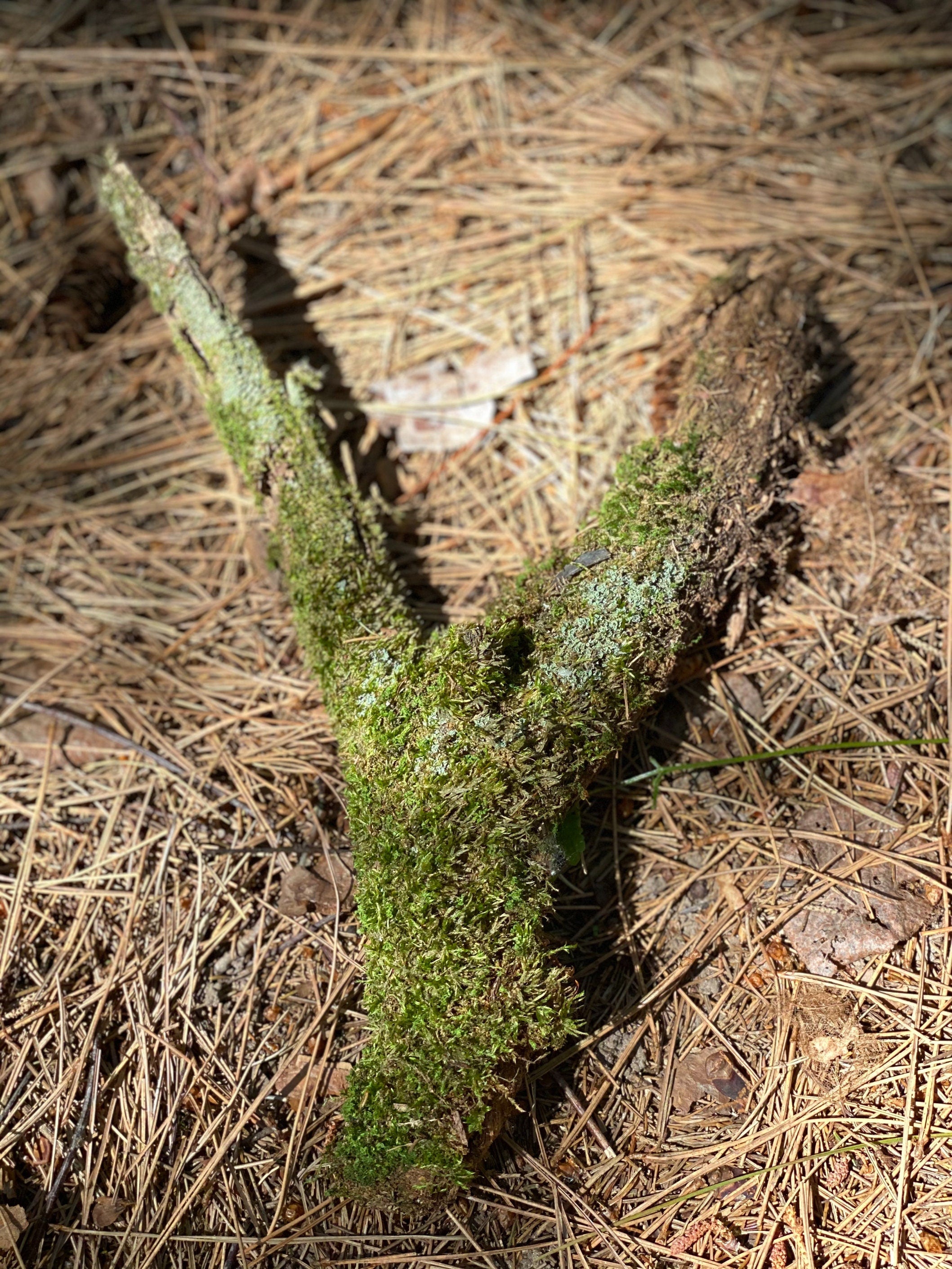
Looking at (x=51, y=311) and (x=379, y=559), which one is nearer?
(x=379, y=559)

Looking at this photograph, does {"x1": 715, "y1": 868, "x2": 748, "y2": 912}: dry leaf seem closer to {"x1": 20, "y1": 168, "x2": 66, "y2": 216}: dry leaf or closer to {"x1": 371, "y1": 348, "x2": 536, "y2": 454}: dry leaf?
{"x1": 371, "y1": 348, "x2": 536, "y2": 454}: dry leaf

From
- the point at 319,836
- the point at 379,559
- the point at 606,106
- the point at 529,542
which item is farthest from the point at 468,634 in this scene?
the point at 606,106

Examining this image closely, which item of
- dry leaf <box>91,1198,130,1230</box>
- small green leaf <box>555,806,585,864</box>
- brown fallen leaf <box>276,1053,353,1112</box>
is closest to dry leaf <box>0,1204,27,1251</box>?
dry leaf <box>91,1198,130,1230</box>

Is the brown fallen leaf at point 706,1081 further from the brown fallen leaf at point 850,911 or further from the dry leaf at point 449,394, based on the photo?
the dry leaf at point 449,394

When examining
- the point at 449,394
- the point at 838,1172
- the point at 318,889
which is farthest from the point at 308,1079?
the point at 449,394

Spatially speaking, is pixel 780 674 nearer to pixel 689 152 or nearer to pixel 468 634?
pixel 468 634

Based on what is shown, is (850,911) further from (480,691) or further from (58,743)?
(58,743)
